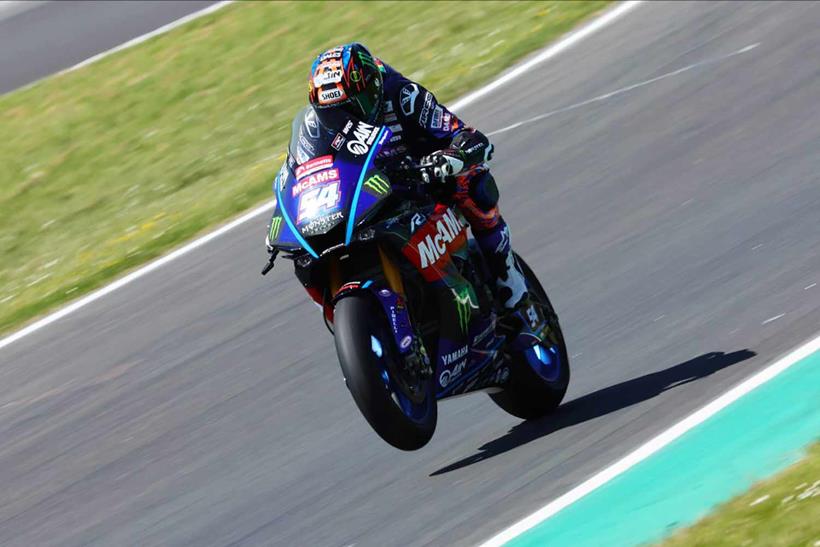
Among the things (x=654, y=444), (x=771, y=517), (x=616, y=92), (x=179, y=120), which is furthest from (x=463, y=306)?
(x=179, y=120)

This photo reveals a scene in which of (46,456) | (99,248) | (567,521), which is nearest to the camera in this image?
(567,521)

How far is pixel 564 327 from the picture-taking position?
808cm

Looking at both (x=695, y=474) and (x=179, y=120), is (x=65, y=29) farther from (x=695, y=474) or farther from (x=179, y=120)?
(x=695, y=474)

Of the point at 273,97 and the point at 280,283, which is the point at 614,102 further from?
the point at 273,97

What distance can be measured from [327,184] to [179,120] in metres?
9.59

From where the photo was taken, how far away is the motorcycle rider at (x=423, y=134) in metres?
5.92

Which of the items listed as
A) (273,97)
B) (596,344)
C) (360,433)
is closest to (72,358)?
(360,433)

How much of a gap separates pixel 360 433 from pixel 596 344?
1.39m

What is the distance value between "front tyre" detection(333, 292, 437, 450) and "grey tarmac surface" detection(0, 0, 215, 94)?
1232cm

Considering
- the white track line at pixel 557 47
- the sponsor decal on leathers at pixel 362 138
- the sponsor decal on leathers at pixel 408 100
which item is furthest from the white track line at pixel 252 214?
the sponsor decal on leathers at pixel 362 138

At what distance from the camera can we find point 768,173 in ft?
30.9

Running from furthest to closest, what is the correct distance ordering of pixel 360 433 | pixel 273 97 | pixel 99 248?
1. pixel 273 97
2. pixel 99 248
3. pixel 360 433

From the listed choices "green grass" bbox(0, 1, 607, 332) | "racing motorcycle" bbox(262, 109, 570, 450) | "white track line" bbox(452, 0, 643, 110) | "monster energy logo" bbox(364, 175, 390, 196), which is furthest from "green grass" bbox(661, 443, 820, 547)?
"white track line" bbox(452, 0, 643, 110)

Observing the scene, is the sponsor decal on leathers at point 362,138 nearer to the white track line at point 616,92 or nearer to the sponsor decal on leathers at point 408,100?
the sponsor decal on leathers at point 408,100
